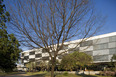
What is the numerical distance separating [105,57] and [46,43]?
3362cm

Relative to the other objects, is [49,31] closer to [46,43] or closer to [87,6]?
[46,43]

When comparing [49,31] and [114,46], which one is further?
[114,46]

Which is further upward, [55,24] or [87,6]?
[87,6]

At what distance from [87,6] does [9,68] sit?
1331 inches

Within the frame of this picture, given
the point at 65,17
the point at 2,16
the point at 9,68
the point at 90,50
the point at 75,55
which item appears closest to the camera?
the point at 65,17

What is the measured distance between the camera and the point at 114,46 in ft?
115

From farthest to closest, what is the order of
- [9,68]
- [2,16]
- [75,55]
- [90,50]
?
1. [90,50]
2. [9,68]
3. [2,16]
4. [75,55]

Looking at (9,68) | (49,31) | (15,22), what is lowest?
(9,68)

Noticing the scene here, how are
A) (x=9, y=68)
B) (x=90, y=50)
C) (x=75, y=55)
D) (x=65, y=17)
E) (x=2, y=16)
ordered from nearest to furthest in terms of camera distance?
(x=65, y=17) < (x=75, y=55) < (x=2, y=16) < (x=9, y=68) < (x=90, y=50)

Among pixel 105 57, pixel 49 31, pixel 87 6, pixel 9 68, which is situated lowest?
pixel 9 68

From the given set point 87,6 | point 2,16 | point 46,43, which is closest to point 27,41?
point 46,43

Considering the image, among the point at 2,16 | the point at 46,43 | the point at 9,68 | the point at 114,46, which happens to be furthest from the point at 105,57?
the point at 46,43

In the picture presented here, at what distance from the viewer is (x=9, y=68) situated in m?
34.8

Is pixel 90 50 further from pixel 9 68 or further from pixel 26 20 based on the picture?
pixel 26 20
